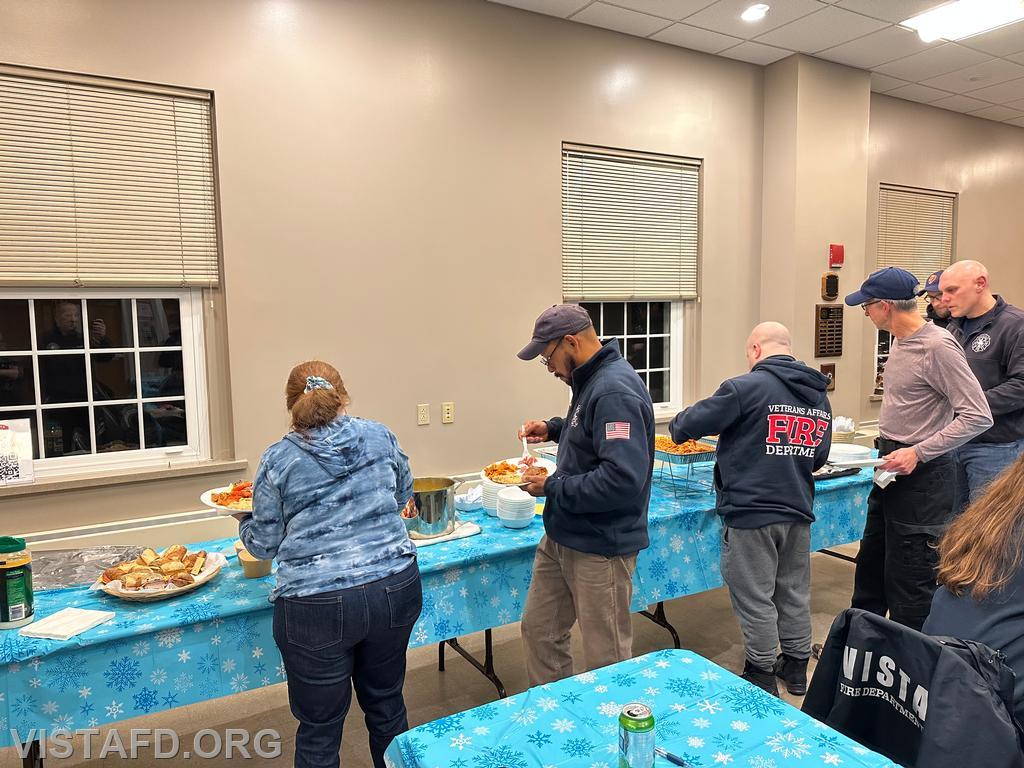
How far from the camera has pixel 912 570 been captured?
2.88m

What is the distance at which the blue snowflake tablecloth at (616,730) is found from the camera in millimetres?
1310

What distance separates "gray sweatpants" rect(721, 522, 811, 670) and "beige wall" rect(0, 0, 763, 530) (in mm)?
1848

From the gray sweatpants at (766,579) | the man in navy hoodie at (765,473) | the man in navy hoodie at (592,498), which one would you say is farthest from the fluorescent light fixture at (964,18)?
the man in navy hoodie at (592,498)

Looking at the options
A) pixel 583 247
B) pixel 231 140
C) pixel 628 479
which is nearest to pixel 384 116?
pixel 231 140

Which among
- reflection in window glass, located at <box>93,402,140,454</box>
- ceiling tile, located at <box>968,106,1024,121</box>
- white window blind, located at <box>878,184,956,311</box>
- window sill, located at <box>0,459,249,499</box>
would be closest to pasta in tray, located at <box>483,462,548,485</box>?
window sill, located at <box>0,459,249,499</box>

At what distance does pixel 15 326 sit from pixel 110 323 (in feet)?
1.21

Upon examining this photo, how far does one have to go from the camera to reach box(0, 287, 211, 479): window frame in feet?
10.5

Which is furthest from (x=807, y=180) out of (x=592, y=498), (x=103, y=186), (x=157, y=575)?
(x=157, y=575)

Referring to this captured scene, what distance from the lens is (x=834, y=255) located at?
5.04 meters

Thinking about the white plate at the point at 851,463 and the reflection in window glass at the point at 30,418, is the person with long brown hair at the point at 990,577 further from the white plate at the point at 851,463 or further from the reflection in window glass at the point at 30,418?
the reflection in window glass at the point at 30,418

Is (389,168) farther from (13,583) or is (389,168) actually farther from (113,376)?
(13,583)

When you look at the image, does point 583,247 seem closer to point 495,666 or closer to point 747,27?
point 747,27

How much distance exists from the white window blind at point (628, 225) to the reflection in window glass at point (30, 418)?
2.87m

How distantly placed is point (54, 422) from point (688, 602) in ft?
11.0
